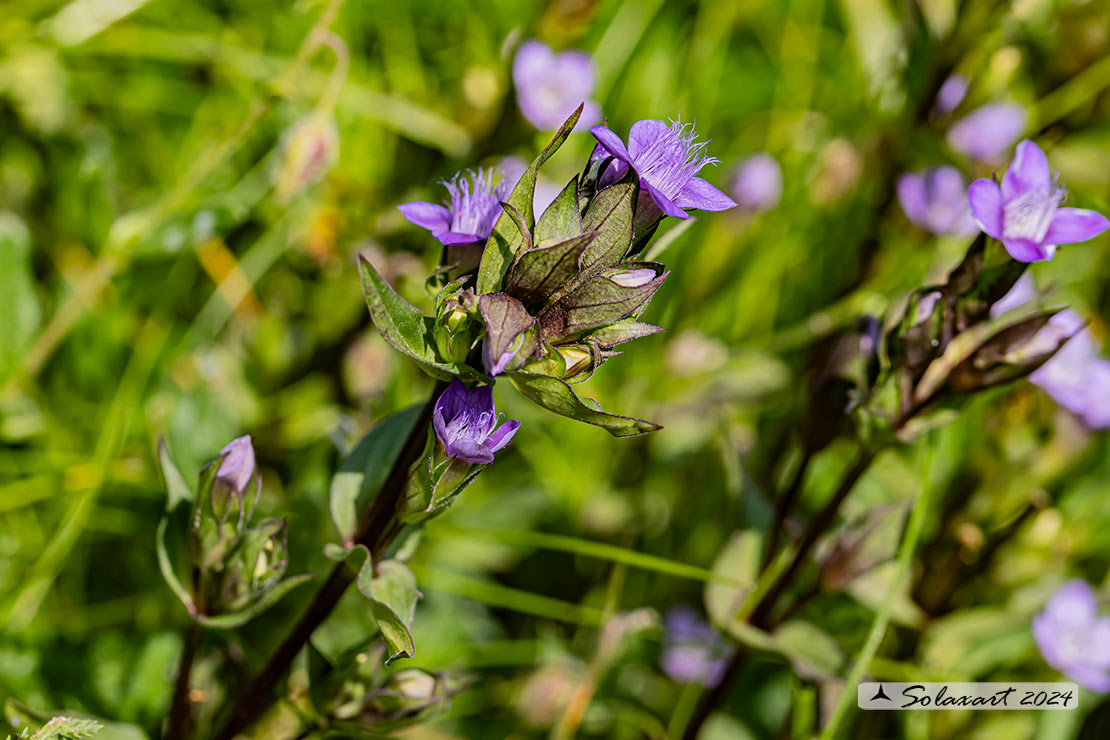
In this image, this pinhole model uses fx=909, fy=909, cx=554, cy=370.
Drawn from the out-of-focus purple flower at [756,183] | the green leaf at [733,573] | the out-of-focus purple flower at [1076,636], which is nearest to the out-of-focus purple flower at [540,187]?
the out-of-focus purple flower at [756,183]

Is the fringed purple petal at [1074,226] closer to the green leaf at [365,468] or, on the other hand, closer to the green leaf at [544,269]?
the green leaf at [544,269]

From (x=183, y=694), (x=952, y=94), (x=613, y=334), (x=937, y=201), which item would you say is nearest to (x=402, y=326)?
(x=613, y=334)

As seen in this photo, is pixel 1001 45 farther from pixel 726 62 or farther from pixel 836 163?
pixel 726 62

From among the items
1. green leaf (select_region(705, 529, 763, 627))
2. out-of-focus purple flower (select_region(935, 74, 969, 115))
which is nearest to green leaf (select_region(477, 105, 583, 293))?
green leaf (select_region(705, 529, 763, 627))

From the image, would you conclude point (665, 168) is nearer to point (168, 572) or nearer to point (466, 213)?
point (466, 213)

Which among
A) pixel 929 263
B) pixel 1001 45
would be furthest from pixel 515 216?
pixel 1001 45
